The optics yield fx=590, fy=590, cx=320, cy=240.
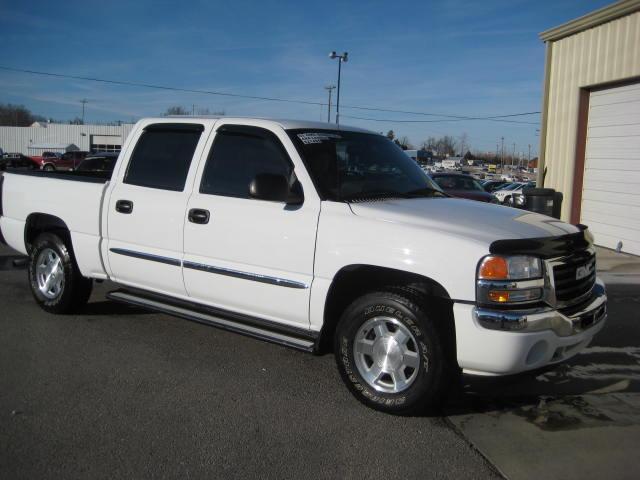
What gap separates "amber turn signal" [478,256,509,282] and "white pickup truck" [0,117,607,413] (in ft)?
0.04

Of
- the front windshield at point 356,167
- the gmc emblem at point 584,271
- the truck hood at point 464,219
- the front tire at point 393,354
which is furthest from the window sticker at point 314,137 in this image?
the gmc emblem at point 584,271

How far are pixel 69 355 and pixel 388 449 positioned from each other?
9.42 ft

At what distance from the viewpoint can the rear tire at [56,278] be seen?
18.9 ft

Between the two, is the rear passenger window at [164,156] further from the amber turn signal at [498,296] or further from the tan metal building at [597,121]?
the tan metal building at [597,121]

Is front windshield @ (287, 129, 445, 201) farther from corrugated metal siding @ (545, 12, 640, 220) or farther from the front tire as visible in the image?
corrugated metal siding @ (545, 12, 640, 220)

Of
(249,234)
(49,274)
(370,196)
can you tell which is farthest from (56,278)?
(370,196)

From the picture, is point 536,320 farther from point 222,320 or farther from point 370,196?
point 222,320

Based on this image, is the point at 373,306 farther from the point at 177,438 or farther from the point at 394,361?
the point at 177,438

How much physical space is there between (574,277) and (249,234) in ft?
7.35

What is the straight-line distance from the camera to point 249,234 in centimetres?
433

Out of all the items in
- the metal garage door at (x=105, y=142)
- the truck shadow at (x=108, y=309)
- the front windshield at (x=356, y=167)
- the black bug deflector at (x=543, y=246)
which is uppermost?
the metal garage door at (x=105, y=142)

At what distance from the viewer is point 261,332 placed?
434cm

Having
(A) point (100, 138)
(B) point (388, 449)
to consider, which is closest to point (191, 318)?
(B) point (388, 449)

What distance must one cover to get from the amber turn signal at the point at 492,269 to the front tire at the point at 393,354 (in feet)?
1.47
